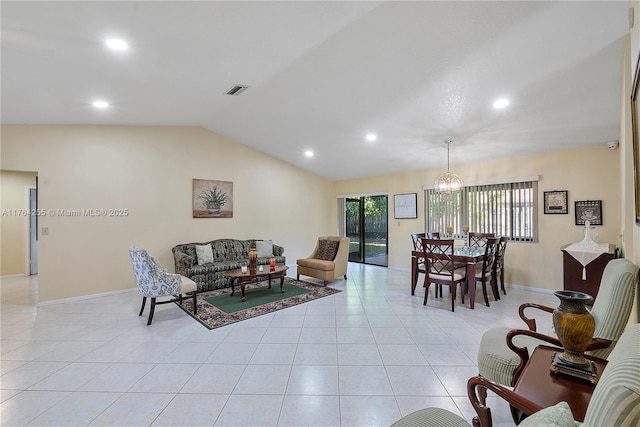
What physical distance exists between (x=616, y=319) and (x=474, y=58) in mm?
2388

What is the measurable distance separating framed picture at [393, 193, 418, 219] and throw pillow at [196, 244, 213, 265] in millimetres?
4397

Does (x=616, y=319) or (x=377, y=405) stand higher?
(x=616, y=319)

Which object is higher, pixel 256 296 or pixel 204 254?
pixel 204 254

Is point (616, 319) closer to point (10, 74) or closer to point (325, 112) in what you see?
point (325, 112)

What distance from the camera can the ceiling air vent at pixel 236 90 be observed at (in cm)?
366

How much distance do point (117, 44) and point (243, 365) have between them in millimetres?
3173

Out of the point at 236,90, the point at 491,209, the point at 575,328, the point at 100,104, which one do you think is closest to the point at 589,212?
the point at 491,209

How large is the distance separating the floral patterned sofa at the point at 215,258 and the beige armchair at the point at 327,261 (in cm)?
82

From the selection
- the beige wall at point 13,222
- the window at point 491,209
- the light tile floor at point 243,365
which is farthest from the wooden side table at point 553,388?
the beige wall at point 13,222

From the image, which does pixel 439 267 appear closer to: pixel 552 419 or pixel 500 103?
pixel 500 103

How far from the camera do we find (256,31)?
250cm

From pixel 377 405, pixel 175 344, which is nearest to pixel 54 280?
pixel 175 344

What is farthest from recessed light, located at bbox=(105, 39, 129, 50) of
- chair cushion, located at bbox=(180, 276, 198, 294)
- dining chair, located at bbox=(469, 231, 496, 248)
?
dining chair, located at bbox=(469, 231, 496, 248)

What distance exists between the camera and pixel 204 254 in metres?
5.27
